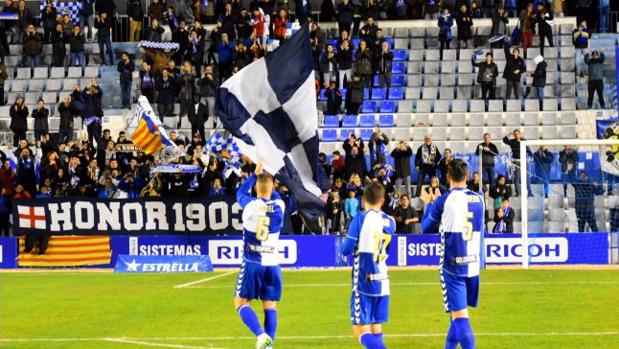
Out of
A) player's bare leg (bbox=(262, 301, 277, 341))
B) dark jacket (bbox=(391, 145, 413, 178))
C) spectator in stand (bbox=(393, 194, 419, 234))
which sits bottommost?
spectator in stand (bbox=(393, 194, 419, 234))

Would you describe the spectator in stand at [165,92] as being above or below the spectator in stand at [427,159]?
above

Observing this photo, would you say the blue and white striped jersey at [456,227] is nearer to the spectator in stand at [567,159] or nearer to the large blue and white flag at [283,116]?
the large blue and white flag at [283,116]

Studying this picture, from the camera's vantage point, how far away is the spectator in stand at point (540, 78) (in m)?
39.6

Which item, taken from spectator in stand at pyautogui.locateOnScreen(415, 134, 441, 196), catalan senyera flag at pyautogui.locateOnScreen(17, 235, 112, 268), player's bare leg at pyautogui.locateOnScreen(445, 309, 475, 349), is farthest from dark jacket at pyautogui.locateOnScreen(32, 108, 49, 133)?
player's bare leg at pyautogui.locateOnScreen(445, 309, 475, 349)

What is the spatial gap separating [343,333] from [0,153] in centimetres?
2001

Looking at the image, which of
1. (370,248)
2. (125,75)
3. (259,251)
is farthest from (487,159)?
(370,248)

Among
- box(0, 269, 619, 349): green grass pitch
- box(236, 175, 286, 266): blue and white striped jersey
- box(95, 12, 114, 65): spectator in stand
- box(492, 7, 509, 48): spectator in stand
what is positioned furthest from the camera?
box(95, 12, 114, 65): spectator in stand

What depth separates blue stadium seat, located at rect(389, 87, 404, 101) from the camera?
41625 mm

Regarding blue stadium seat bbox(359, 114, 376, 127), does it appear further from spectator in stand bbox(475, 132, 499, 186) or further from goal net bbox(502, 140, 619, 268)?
goal net bbox(502, 140, 619, 268)

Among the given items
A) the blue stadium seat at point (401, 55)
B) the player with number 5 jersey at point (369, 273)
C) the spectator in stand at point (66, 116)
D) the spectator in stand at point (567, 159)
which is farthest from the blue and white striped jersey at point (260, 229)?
the blue stadium seat at point (401, 55)

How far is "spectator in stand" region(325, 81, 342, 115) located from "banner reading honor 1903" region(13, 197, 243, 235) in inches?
309

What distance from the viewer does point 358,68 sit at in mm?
39906

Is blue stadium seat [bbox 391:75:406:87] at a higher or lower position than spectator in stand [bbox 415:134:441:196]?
higher

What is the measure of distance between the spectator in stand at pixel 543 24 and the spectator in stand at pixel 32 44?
55.0 feet
